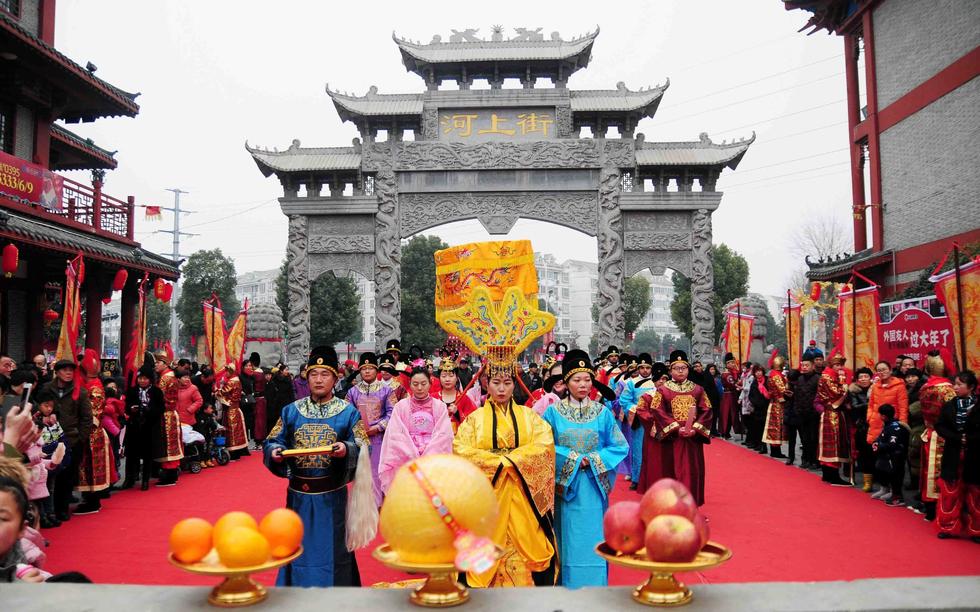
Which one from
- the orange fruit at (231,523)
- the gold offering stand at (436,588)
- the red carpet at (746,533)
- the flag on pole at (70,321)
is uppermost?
the flag on pole at (70,321)

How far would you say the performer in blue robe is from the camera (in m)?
4.00

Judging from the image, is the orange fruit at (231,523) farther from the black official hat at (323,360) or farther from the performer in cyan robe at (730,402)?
the performer in cyan robe at (730,402)

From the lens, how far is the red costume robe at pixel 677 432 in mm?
6676


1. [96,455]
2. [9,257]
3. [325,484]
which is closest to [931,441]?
[325,484]

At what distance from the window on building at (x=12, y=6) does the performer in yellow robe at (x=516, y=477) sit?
13.0m

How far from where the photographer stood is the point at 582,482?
173 inches

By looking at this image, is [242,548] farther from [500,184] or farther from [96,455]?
[500,184]

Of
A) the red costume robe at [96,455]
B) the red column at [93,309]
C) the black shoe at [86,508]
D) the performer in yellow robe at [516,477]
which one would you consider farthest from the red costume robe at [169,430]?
the red column at [93,309]

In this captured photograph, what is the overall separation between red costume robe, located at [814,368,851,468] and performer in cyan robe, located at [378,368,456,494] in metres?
5.36

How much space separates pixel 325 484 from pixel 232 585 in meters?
2.52

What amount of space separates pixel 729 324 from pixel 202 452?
11227mm

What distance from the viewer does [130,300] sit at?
50.1 ft

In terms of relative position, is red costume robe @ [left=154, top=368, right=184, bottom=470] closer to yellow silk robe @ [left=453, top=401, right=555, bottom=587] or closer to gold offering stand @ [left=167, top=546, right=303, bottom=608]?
yellow silk robe @ [left=453, top=401, right=555, bottom=587]

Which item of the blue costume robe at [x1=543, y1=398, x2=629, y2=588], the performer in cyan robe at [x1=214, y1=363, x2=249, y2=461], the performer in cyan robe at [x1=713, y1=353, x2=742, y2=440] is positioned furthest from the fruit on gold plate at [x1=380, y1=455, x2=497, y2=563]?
the performer in cyan robe at [x1=713, y1=353, x2=742, y2=440]
